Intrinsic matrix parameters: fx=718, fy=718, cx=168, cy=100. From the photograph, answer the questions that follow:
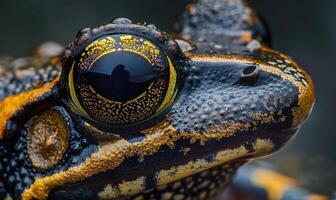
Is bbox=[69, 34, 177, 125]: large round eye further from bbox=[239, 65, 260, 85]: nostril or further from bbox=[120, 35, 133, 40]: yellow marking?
bbox=[239, 65, 260, 85]: nostril

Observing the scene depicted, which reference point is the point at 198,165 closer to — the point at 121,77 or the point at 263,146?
the point at 263,146

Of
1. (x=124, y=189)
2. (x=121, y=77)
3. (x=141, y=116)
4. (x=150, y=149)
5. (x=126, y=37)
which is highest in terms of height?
(x=126, y=37)

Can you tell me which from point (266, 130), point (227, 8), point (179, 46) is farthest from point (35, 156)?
point (227, 8)

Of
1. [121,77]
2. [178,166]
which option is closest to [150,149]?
[178,166]

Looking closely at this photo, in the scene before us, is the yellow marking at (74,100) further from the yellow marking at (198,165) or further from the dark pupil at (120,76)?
the yellow marking at (198,165)

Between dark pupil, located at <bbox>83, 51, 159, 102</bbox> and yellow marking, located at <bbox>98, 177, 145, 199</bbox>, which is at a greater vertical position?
dark pupil, located at <bbox>83, 51, 159, 102</bbox>

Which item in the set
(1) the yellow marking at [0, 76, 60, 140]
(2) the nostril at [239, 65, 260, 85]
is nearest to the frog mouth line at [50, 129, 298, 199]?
(2) the nostril at [239, 65, 260, 85]

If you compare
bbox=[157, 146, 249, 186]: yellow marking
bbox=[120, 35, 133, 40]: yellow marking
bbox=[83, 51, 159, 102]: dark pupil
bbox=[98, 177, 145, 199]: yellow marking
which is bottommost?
bbox=[98, 177, 145, 199]: yellow marking
